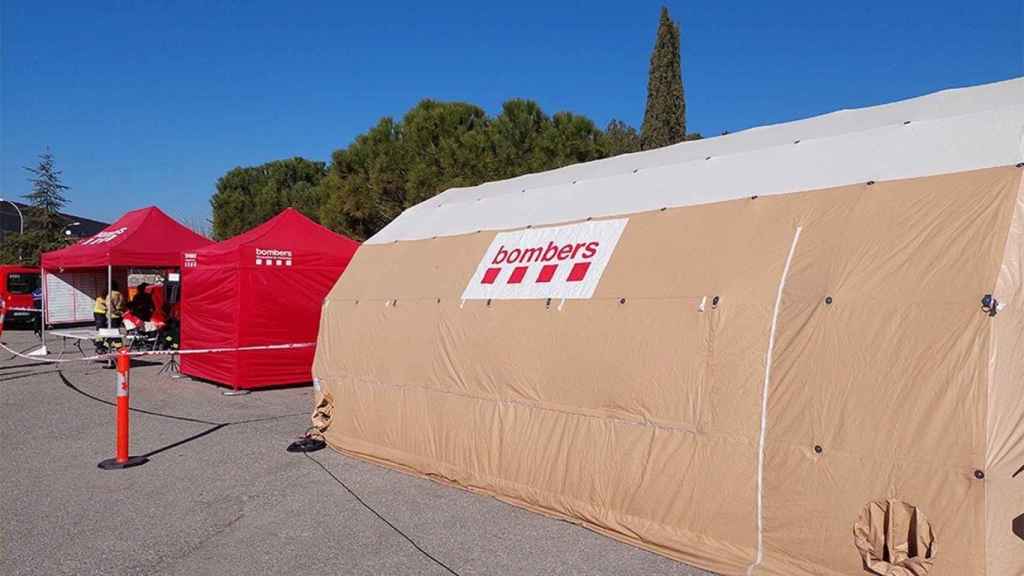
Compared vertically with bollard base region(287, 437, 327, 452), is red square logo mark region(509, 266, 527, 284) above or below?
above

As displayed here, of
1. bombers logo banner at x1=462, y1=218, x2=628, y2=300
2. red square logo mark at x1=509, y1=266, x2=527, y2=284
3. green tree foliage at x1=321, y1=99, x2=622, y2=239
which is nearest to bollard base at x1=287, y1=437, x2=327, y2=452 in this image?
bombers logo banner at x1=462, y1=218, x2=628, y2=300

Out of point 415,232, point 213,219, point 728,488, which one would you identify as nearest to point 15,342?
point 213,219

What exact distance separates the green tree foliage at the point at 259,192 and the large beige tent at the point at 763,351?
82.2 feet

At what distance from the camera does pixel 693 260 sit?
226 inches

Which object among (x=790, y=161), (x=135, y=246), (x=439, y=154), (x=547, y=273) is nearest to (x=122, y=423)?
(x=547, y=273)

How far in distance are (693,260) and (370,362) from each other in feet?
14.3

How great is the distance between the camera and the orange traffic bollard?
24.8 ft

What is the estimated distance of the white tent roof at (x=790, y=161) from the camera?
482 cm

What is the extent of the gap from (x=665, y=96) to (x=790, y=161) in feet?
61.5

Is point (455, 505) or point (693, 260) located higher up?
point (693, 260)

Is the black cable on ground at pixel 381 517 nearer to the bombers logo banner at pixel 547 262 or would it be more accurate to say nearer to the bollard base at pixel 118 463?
the bollard base at pixel 118 463

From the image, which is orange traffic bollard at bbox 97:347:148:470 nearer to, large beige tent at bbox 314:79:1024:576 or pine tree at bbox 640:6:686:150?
large beige tent at bbox 314:79:1024:576

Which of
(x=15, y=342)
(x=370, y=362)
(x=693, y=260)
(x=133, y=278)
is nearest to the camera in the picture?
(x=693, y=260)

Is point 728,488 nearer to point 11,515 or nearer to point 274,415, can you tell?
point 11,515
